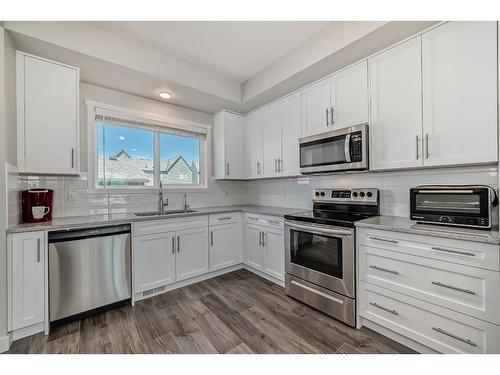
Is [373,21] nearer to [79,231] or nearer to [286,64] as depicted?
[286,64]

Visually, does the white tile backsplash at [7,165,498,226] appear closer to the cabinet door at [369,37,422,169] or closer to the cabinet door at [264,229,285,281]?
the cabinet door at [369,37,422,169]

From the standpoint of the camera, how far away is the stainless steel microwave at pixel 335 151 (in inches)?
82.6

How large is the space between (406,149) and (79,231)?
3004mm

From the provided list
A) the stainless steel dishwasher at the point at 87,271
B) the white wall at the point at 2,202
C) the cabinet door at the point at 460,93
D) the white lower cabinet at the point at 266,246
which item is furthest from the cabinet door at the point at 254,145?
the white wall at the point at 2,202

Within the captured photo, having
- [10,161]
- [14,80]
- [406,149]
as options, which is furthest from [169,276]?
[406,149]

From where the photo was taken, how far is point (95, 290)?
208 centimetres

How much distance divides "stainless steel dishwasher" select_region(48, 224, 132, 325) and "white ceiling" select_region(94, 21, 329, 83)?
1.93m

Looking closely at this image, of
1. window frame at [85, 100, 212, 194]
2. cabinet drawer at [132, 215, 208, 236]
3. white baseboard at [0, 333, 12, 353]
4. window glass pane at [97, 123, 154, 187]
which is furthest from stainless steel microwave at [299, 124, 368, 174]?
white baseboard at [0, 333, 12, 353]

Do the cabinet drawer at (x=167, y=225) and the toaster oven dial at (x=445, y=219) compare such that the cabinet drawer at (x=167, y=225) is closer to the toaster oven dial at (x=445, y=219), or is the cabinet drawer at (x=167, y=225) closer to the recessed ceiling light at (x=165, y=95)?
the recessed ceiling light at (x=165, y=95)

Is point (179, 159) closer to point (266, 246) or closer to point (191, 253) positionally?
point (191, 253)

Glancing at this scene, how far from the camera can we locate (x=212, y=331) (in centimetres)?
187

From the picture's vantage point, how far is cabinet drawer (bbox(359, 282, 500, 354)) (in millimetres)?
1342

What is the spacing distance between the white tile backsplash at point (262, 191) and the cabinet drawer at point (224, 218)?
1.97 ft
